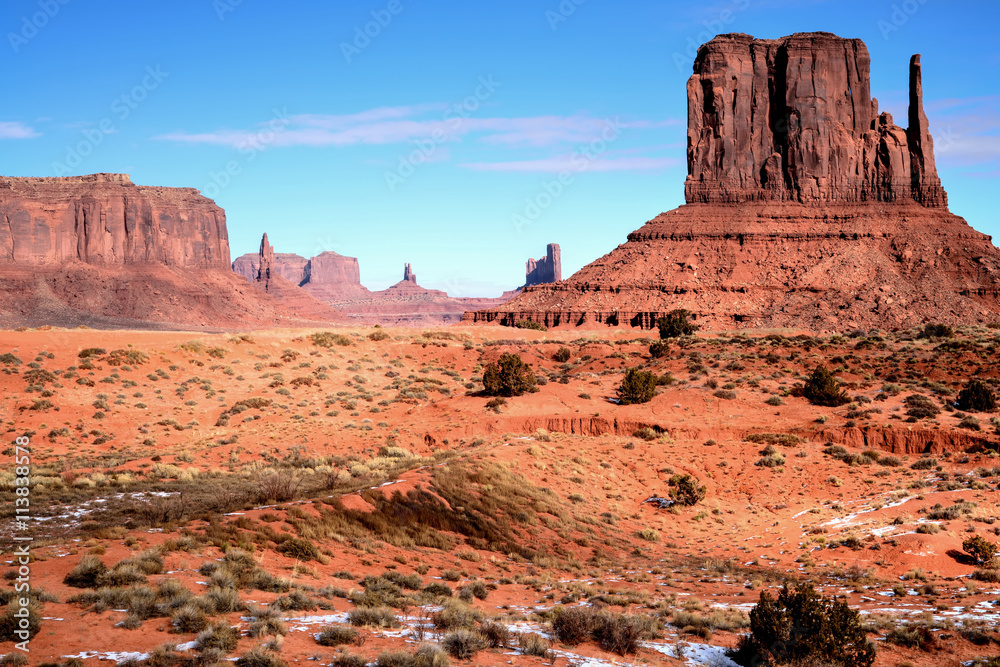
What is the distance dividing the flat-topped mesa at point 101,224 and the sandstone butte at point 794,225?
81.5 metres

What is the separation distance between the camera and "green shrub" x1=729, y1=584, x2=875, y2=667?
32.9 feet

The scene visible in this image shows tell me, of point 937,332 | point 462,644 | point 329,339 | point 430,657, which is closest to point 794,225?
point 937,332

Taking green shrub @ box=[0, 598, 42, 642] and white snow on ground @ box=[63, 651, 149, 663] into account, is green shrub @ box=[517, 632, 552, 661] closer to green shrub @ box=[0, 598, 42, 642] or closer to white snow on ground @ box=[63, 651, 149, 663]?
white snow on ground @ box=[63, 651, 149, 663]

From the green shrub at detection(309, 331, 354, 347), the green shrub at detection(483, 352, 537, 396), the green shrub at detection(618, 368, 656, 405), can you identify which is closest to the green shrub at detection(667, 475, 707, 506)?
the green shrub at detection(618, 368, 656, 405)

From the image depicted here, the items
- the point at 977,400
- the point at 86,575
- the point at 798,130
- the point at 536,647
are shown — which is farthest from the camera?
the point at 798,130

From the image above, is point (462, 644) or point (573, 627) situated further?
point (573, 627)

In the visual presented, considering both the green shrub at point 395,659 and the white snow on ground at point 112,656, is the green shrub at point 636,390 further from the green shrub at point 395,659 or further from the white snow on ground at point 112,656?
the white snow on ground at point 112,656

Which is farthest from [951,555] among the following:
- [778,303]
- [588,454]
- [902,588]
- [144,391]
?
[778,303]

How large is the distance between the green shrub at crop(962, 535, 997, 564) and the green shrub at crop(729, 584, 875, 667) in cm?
694

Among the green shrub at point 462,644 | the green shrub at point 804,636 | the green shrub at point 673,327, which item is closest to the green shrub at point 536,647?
the green shrub at point 462,644

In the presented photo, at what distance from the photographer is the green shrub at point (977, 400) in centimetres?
2878

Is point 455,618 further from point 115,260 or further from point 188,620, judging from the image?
point 115,260

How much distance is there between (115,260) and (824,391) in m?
142

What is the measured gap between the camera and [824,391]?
3120 centimetres
